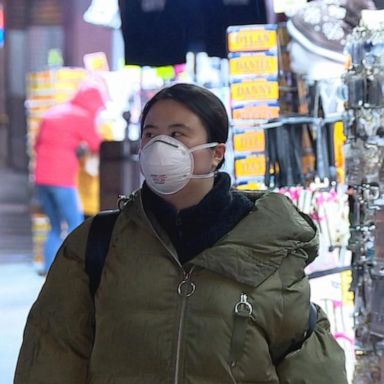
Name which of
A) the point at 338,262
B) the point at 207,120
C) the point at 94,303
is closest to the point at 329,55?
the point at 338,262

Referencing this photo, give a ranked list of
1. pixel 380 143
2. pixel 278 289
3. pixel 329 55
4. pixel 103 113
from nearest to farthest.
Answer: pixel 278 289 → pixel 380 143 → pixel 329 55 → pixel 103 113

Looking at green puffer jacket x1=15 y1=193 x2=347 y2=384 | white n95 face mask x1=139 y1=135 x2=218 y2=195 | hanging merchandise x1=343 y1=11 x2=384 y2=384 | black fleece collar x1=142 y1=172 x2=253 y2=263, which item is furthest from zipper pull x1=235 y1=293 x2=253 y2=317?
hanging merchandise x1=343 y1=11 x2=384 y2=384

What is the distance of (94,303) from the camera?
4.67 ft

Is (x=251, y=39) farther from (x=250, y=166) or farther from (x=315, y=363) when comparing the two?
(x=315, y=363)

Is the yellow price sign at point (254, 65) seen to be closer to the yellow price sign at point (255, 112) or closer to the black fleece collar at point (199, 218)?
the yellow price sign at point (255, 112)

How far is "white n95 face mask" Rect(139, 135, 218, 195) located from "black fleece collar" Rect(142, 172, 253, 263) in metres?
0.04

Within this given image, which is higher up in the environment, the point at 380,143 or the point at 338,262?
the point at 380,143

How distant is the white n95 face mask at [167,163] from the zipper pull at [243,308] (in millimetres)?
265

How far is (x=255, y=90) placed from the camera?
284 cm

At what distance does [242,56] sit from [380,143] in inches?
29.5

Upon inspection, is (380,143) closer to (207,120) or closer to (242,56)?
(242,56)

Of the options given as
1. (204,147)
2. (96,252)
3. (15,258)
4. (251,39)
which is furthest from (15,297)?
(204,147)

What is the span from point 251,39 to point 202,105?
1.44 m

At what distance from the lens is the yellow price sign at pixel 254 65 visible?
2820mm
